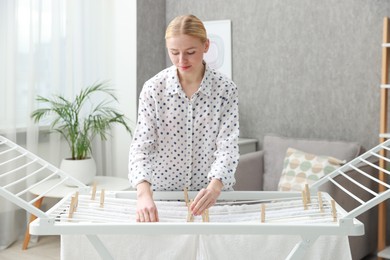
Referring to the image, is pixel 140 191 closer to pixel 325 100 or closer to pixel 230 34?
pixel 325 100

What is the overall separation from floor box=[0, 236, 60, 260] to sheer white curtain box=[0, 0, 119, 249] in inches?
3.1

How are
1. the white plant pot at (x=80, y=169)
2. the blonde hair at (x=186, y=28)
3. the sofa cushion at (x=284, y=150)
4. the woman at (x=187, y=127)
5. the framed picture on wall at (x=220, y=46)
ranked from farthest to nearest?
the framed picture on wall at (x=220, y=46) < the white plant pot at (x=80, y=169) < the sofa cushion at (x=284, y=150) < the woman at (x=187, y=127) < the blonde hair at (x=186, y=28)

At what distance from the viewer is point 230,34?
4.26 metres

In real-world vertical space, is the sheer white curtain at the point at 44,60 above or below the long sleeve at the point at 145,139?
above

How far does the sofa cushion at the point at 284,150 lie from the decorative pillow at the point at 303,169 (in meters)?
0.14

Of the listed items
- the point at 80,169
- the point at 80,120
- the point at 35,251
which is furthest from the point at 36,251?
the point at 80,120

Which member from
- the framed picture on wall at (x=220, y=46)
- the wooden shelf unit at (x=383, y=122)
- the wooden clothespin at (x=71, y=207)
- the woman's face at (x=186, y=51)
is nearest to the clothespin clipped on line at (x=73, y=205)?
the wooden clothespin at (x=71, y=207)

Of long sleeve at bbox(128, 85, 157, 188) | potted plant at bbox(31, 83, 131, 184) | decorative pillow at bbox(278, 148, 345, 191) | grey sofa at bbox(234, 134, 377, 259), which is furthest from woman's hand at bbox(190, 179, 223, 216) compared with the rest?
potted plant at bbox(31, 83, 131, 184)

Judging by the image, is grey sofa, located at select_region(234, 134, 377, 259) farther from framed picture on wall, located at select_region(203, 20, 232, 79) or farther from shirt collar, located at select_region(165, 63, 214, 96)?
shirt collar, located at select_region(165, 63, 214, 96)

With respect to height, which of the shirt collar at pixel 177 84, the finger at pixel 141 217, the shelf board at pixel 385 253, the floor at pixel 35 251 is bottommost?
the floor at pixel 35 251

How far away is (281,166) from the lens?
12.1ft

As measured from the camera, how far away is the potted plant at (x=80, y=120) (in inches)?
142

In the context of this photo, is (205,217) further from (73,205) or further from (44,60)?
(44,60)

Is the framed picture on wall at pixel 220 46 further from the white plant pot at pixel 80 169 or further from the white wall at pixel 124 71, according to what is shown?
the white plant pot at pixel 80 169
